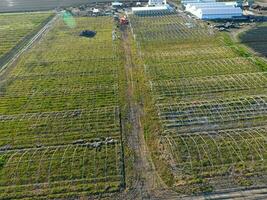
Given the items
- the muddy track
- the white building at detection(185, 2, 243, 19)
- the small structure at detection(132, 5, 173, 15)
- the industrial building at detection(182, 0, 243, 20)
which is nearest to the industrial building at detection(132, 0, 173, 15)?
the small structure at detection(132, 5, 173, 15)

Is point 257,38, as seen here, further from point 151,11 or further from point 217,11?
point 151,11

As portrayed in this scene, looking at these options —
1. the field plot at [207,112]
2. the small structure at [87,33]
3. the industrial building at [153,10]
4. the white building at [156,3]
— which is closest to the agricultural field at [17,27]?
the small structure at [87,33]

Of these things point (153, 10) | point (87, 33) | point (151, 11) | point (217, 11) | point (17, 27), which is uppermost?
point (217, 11)

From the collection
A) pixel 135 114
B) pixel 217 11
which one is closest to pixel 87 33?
pixel 217 11

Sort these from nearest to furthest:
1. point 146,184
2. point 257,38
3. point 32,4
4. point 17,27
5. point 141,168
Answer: point 146,184 < point 141,168 < point 257,38 < point 17,27 < point 32,4

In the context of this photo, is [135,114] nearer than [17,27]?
Yes

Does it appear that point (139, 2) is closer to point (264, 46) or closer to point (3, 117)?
point (264, 46)

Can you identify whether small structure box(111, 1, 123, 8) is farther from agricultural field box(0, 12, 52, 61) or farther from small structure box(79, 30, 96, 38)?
small structure box(79, 30, 96, 38)
